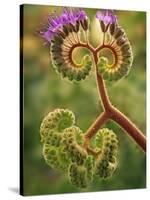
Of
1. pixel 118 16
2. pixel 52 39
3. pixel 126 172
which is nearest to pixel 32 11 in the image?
pixel 52 39

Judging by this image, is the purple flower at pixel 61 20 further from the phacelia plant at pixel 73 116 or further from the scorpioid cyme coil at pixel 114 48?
the scorpioid cyme coil at pixel 114 48

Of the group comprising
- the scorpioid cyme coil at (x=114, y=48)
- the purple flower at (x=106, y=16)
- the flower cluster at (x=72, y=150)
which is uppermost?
the purple flower at (x=106, y=16)

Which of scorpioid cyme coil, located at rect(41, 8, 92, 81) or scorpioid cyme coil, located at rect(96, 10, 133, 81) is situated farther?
scorpioid cyme coil, located at rect(96, 10, 133, 81)

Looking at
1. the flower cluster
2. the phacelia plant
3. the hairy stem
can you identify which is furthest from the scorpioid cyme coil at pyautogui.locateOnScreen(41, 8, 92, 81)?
the flower cluster

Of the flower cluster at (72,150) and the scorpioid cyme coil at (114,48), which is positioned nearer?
the flower cluster at (72,150)

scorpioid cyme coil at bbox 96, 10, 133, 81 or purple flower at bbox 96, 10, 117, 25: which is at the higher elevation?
purple flower at bbox 96, 10, 117, 25

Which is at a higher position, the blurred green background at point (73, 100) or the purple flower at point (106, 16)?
the purple flower at point (106, 16)

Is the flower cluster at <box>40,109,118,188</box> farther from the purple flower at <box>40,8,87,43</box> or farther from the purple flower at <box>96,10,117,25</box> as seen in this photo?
the purple flower at <box>96,10,117,25</box>

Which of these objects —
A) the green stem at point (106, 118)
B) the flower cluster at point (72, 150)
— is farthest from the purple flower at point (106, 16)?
Answer: the flower cluster at point (72, 150)

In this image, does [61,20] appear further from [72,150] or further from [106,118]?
[72,150]
